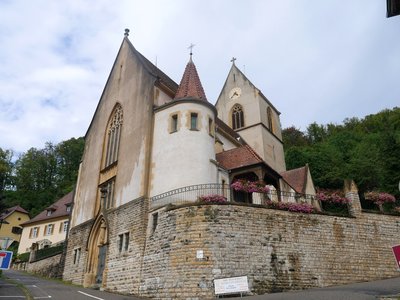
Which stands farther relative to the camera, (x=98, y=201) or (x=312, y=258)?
(x=98, y=201)

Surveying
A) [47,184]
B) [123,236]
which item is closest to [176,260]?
[123,236]

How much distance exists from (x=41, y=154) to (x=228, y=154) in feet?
176

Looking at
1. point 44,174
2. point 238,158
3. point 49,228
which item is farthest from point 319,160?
point 44,174

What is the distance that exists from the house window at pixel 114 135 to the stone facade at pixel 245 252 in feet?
20.8

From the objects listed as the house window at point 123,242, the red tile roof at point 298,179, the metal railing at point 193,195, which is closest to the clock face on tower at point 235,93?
the red tile roof at point 298,179

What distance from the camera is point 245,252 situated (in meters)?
14.5

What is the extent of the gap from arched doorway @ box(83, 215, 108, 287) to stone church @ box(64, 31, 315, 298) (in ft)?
0.18

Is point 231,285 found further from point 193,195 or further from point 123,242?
point 123,242

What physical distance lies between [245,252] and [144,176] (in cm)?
702

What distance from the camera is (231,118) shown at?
38.6 metres

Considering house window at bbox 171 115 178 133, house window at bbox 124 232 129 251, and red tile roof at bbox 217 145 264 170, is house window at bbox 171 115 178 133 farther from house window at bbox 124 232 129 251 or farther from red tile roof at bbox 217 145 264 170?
house window at bbox 124 232 129 251

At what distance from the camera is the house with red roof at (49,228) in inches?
1644

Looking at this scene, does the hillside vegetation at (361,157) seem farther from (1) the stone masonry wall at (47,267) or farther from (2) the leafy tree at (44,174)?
(2) the leafy tree at (44,174)

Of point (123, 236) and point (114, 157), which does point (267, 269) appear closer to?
point (123, 236)
